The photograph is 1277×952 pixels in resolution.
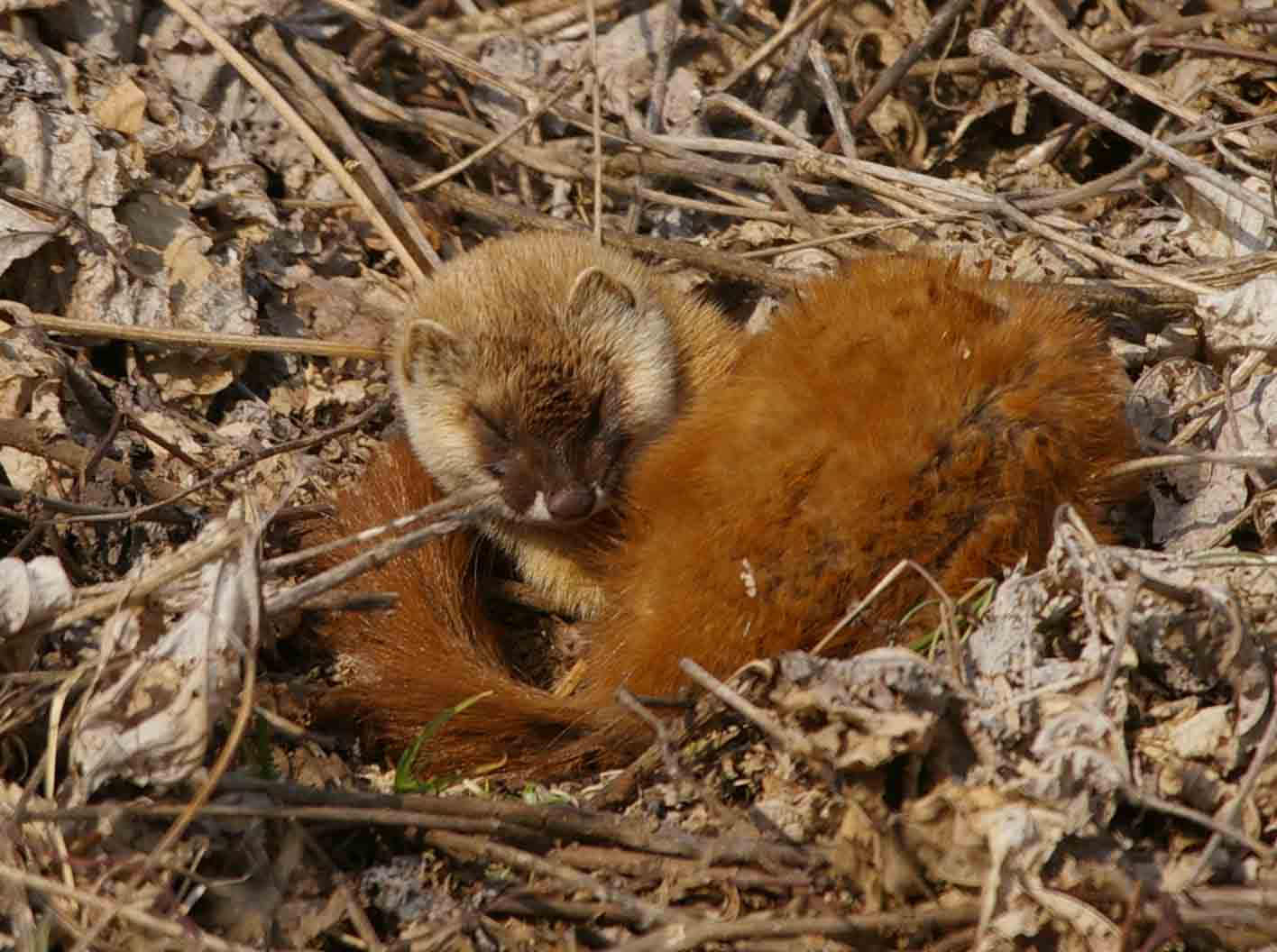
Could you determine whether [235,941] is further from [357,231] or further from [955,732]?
[357,231]

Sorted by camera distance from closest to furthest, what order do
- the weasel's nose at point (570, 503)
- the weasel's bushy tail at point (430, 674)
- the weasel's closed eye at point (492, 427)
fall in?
the weasel's bushy tail at point (430, 674) < the weasel's nose at point (570, 503) < the weasel's closed eye at point (492, 427)

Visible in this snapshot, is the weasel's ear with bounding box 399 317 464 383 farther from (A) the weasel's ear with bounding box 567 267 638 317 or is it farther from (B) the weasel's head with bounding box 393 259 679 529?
(A) the weasel's ear with bounding box 567 267 638 317

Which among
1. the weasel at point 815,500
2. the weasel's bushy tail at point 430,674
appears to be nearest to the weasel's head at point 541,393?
the weasel's bushy tail at point 430,674

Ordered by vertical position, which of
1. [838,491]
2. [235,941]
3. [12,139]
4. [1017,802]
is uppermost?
[12,139]

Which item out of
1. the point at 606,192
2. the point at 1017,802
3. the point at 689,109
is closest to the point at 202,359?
the point at 606,192

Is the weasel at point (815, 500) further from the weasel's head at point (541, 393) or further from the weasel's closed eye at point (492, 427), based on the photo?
the weasel's closed eye at point (492, 427)

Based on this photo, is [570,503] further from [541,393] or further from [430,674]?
[430,674]

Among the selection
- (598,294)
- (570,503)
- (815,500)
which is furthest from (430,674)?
(598,294)
